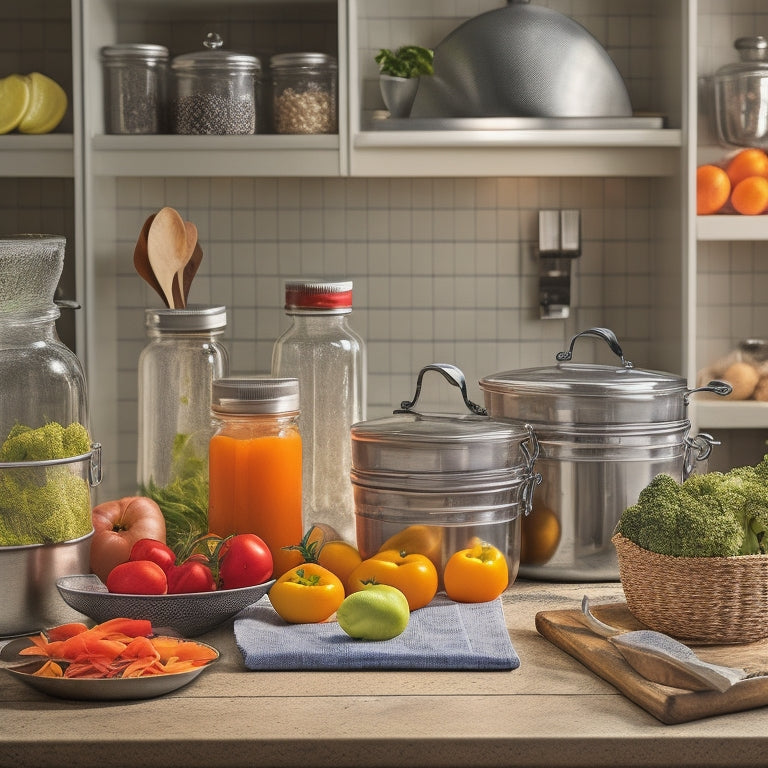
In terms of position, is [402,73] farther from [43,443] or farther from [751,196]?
[43,443]

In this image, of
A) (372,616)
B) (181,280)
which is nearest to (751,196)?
(181,280)

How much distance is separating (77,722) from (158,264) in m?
1.28

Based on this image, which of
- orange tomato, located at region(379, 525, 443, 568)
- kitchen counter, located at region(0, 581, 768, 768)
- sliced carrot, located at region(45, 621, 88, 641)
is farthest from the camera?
orange tomato, located at region(379, 525, 443, 568)

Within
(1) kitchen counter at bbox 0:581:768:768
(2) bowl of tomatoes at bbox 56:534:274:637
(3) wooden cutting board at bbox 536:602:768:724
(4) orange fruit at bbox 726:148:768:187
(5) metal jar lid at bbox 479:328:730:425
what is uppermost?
(4) orange fruit at bbox 726:148:768:187

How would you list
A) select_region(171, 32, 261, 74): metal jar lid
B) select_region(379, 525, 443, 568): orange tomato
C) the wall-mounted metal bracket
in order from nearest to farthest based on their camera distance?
select_region(379, 525, 443, 568): orange tomato < select_region(171, 32, 261, 74): metal jar lid < the wall-mounted metal bracket

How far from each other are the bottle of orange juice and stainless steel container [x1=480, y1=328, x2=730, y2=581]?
0.99ft

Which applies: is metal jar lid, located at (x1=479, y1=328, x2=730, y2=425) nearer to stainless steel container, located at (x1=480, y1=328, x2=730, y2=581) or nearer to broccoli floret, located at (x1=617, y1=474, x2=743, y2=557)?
stainless steel container, located at (x1=480, y1=328, x2=730, y2=581)

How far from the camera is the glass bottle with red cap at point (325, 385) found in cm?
140

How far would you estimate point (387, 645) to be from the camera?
104 centimetres

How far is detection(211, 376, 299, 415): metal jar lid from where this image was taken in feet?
4.08

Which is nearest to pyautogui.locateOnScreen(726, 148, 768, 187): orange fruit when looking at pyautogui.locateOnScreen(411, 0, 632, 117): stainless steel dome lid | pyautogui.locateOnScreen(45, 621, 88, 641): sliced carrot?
pyautogui.locateOnScreen(411, 0, 632, 117): stainless steel dome lid

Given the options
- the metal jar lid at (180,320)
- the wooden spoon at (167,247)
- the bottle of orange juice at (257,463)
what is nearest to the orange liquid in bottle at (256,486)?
the bottle of orange juice at (257,463)

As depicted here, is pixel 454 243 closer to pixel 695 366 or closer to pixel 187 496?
pixel 695 366

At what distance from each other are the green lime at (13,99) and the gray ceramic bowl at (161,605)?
4.74ft
